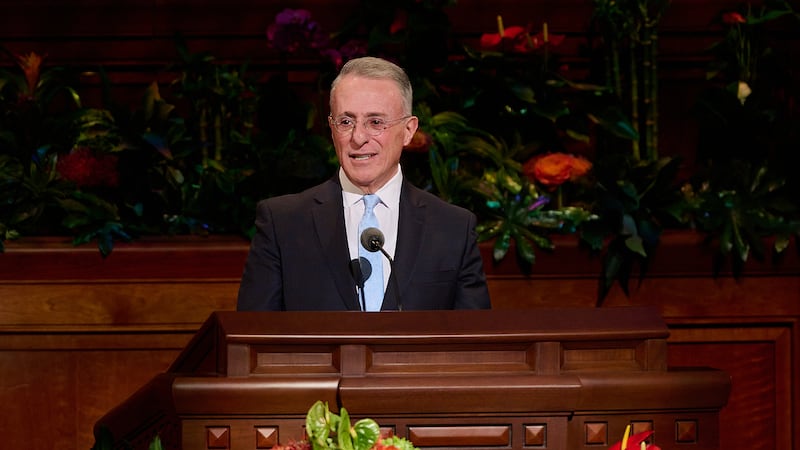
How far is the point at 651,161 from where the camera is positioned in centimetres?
410

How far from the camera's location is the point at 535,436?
5.82 ft

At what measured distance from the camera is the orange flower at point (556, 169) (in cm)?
404

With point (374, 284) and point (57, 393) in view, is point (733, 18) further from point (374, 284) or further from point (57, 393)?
point (57, 393)

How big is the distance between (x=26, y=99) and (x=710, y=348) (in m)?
2.59

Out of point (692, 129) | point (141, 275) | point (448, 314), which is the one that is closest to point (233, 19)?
point (141, 275)

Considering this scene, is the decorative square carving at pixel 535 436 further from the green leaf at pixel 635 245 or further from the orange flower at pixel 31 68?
the orange flower at pixel 31 68

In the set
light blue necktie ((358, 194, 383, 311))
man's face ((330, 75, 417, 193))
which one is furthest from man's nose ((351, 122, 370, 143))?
light blue necktie ((358, 194, 383, 311))

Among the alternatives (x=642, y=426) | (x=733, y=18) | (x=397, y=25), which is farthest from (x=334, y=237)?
(x=733, y=18)

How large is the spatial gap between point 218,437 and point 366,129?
96cm

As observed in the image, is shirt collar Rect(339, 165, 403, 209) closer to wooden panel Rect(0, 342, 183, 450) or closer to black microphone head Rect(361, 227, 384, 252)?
black microphone head Rect(361, 227, 384, 252)

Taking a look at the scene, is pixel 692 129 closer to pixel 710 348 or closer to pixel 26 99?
pixel 710 348

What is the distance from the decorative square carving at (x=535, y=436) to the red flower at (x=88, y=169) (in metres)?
2.61

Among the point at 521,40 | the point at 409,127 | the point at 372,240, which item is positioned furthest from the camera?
the point at 521,40

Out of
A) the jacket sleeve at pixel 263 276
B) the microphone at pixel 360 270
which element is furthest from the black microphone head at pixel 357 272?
the jacket sleeve at pixel 263 276
